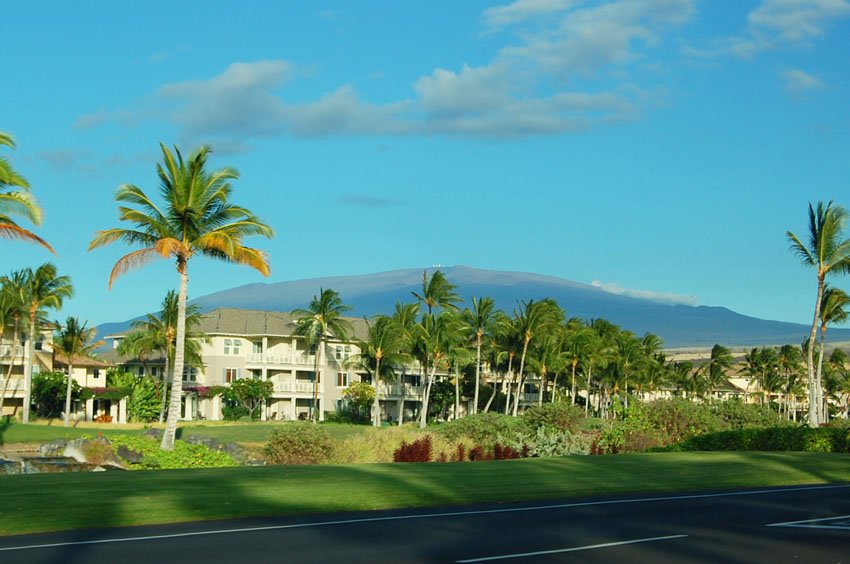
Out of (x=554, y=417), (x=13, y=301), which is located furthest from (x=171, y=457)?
(x=13, y=301)

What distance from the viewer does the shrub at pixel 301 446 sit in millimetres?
37094

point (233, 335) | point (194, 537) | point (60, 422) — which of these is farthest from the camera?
point (233, 335)

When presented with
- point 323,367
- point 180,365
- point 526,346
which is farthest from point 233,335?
point 180,365

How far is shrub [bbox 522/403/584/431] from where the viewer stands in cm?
5256

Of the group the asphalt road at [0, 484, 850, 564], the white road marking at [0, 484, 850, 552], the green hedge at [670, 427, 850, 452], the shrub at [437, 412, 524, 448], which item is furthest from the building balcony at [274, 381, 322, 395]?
the asphalt road at [0, 484, 850, 564]

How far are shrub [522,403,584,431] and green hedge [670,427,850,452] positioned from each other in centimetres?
1005

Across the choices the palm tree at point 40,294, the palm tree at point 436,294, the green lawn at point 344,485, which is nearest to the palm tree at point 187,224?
the green lawn at point 344,485

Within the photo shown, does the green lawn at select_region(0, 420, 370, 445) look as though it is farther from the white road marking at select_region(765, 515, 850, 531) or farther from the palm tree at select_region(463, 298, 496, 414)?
the white road marking at select_region(765, 515, 850, 531)

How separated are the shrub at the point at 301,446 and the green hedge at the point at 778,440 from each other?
1547 centimetres

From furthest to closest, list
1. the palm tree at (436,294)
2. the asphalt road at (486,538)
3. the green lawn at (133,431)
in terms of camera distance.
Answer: the palm tree at (436,294)
the green lawn at (133,431)
the asphalt road at (486,538)

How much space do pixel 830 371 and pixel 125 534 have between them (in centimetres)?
15942

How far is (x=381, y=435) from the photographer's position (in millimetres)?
41125

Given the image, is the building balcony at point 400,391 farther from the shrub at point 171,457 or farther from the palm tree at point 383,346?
the shrub at point 171,457

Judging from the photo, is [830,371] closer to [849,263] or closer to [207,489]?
[849,263]
